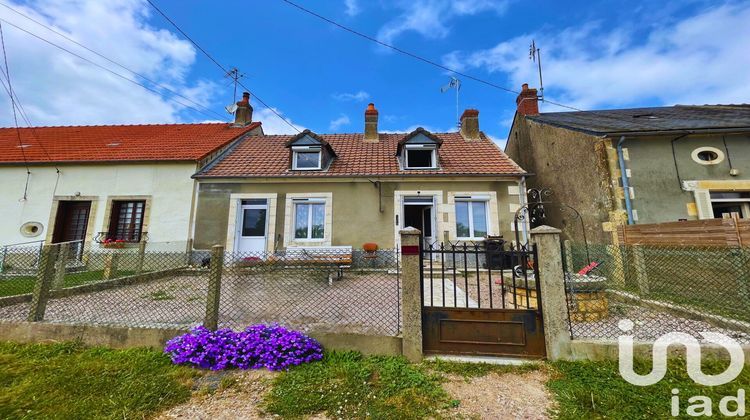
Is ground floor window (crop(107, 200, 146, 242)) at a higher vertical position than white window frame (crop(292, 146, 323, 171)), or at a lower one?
lower

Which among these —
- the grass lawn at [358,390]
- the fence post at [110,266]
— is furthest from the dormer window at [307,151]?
the grass lawn at [358,390]

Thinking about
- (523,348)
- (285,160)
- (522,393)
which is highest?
(285,160)

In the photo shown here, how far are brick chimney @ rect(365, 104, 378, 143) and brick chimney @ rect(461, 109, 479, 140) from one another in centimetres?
406

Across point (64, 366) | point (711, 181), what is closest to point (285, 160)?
point (64, 366)

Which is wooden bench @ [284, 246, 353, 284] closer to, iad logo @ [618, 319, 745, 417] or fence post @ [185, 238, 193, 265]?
fence post @ [185, 238, 193, 265]

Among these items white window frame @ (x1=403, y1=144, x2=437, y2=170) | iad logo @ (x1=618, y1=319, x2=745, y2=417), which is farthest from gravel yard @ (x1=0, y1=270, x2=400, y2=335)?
white window frame @ (x1=403, y1=144, x2=437, y2=170)

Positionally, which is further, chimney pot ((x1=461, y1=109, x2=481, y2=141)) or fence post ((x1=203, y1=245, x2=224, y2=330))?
chimney pot ((x1=461, y1=109, x2=481, y2=141))

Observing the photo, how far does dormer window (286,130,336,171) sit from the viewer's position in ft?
37.2

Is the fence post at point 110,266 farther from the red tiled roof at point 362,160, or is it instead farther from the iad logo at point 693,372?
the iad logo at point 693,372

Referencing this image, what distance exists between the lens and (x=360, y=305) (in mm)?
5406

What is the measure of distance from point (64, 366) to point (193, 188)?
855 cm

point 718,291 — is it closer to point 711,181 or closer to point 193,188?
point 711,181

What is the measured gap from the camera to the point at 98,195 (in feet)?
35.8

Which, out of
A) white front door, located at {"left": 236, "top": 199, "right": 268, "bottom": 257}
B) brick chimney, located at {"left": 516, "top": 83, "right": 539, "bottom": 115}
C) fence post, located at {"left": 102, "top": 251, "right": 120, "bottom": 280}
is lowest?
fence post, located at {"left": 102, "top": 251, "right": 120, "bottom": 280}
